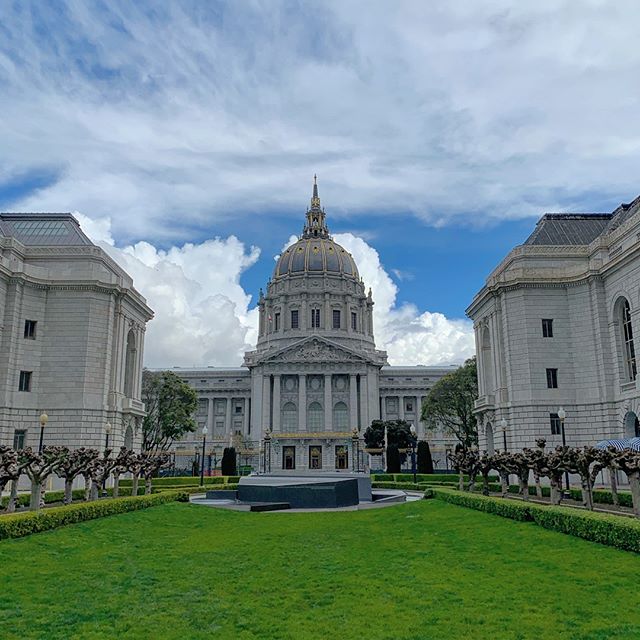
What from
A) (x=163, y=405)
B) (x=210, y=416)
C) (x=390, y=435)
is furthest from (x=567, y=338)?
(x=210, y=416)

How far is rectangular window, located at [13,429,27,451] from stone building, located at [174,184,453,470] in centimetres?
5452

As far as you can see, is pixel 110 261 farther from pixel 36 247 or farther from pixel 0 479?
pixel 0 479

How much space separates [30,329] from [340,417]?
64991mm

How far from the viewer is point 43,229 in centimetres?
5072

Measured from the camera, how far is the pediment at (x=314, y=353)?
103 m

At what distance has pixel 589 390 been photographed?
43938 mm

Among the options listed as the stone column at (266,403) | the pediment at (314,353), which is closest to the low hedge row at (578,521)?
the stone column at (266,403)

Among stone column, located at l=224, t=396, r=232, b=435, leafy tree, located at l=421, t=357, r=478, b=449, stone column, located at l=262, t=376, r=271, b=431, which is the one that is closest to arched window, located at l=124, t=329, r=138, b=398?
leafy tree, located at l=421, t=357, r=478, b=449

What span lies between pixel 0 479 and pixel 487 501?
18.1m

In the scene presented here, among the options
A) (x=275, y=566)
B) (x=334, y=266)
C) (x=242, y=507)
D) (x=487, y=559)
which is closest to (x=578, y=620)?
(x=487, y=559)

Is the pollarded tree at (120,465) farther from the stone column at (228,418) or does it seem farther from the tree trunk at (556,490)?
the stone column at (228,418)

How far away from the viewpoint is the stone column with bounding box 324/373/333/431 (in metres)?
101

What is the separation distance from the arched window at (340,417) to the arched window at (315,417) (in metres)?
2.14

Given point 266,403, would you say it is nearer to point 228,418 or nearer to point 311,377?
point 311,377
